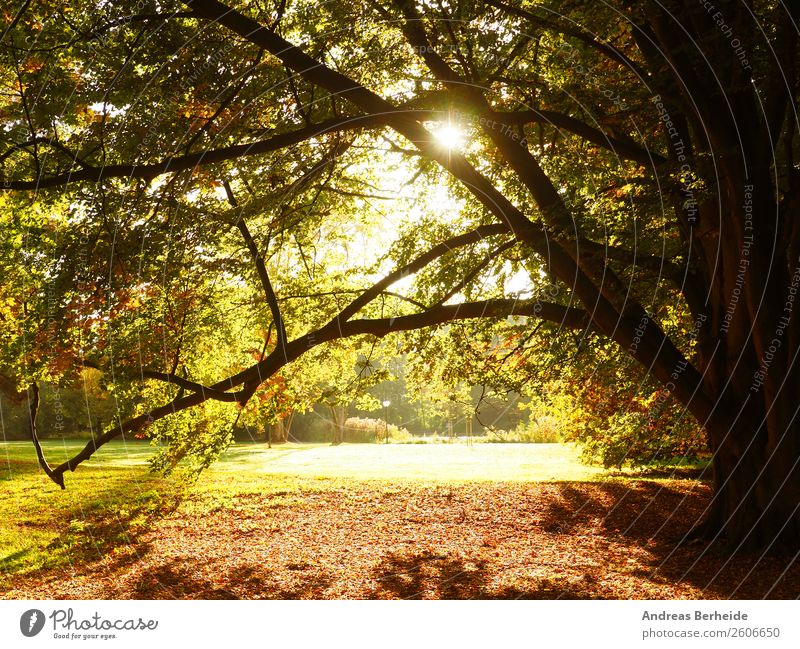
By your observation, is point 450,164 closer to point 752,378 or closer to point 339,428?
point 752,378

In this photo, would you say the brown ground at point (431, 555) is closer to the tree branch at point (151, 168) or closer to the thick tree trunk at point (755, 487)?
the thick tree trunk at point (755, 487)

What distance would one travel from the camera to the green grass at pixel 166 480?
452 inches

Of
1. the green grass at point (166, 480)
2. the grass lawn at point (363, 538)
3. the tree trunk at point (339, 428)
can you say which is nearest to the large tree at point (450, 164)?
the grass lawn at point (363, 538)

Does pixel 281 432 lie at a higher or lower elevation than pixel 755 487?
lower

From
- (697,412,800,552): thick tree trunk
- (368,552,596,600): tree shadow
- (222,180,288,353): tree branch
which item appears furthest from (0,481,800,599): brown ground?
(222,180,288,353): tree branch

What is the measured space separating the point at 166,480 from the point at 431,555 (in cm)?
1166

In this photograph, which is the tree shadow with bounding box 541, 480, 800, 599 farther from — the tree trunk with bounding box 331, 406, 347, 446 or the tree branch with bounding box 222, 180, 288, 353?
the tree trunk with bounding box 331, 406, 347, 446

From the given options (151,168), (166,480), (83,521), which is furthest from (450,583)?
(166,480)

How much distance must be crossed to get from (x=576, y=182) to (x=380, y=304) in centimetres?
445

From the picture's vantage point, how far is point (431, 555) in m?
9.33

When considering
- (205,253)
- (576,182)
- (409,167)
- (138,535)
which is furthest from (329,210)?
(138,535)

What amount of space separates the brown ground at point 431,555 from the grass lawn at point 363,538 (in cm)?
4

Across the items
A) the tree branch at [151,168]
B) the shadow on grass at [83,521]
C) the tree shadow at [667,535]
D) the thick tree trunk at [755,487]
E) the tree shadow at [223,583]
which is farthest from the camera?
the shadow on grass at [83,521]

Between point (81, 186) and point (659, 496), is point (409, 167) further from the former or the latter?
point (659, 496)
